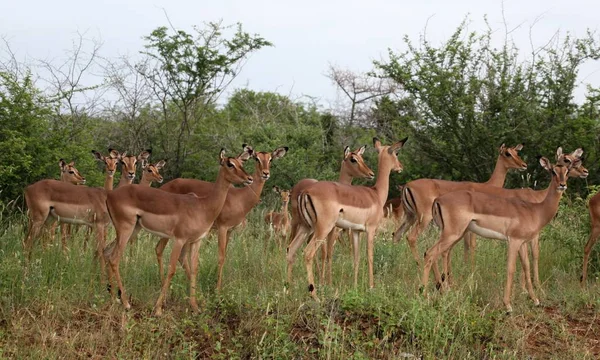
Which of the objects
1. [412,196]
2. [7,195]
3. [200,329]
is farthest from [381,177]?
[7,195]

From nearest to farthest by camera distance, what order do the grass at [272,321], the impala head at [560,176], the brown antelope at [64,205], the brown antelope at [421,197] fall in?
1. the grass at [272,321]
2. the impala head at [560,176]
3. the brown antelope at [64,205]
4. the brown antelope at [421,197]

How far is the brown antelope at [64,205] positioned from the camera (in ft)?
28.9

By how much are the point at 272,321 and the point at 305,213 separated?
2178mm

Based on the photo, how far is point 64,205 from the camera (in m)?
8.83

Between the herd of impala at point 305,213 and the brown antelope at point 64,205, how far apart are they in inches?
0.4

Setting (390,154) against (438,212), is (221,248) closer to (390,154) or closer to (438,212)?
(438,212)

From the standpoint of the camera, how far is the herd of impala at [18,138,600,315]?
739 centimetres

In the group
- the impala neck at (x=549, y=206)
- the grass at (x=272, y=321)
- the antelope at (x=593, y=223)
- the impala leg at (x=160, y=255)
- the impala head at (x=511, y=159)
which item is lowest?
the grass at (x=272, y=321)

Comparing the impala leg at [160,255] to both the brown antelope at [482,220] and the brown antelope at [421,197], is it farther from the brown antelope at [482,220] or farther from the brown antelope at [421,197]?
the brown antelope at [421,197]

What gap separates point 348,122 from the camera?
71.5 feet

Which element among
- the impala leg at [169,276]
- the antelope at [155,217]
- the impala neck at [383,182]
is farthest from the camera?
the impala neck at [383,182]

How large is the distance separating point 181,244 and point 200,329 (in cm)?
112

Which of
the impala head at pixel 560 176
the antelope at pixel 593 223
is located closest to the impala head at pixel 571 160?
the antelope at pixel 593 223

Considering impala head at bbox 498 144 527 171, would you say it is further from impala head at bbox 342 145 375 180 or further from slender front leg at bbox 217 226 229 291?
slender front leg at bbox 217 226 229 291
